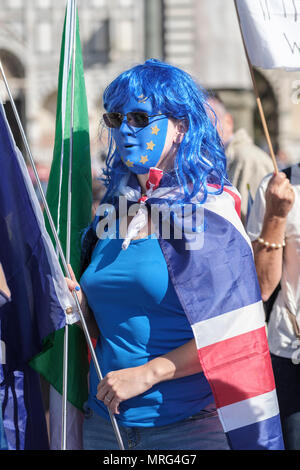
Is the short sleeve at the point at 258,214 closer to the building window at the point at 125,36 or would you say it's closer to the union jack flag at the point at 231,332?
the union jack flag at the point at 231,332

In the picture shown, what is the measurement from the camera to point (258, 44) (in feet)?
9.15

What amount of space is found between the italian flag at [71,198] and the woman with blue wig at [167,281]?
17cm

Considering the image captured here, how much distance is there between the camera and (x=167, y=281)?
2.13 metres

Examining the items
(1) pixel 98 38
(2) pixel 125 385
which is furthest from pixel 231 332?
(1) pixel 98 38

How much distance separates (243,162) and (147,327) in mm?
2173

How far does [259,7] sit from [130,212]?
100cm

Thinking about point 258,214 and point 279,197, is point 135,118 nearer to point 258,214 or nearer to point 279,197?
point 279,197

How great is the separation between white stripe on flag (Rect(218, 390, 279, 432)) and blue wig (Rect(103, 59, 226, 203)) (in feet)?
1.96

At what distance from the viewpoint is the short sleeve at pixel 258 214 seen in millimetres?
2834

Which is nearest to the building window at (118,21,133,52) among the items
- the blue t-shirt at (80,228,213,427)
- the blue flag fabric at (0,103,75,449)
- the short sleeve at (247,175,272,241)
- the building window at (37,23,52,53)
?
the building window at (37,23,52,53)

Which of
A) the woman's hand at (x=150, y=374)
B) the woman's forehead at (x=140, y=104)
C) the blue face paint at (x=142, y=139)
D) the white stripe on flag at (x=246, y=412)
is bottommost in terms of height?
the white stripe on flag at (x=246, y=412)

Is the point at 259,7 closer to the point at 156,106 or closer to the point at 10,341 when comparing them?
the point at 156,106

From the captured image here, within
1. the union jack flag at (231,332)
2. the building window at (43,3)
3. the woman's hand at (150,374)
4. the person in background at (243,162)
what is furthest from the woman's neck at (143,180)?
the building window at (43,3)

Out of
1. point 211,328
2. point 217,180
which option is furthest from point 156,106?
point 211,328
